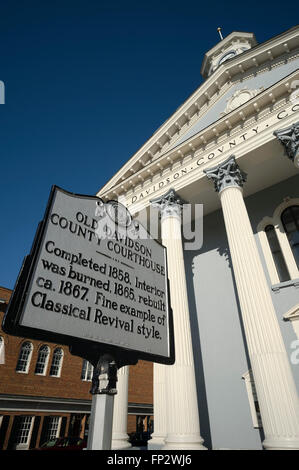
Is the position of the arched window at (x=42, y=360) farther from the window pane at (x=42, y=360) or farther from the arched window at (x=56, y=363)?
the arched window at (x=56, y=363)

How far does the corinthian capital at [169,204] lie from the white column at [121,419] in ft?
22.4

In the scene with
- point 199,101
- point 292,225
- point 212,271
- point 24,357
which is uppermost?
point 199,101

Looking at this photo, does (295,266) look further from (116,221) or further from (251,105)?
(116,221)

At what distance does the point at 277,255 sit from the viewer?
11148 millimetres

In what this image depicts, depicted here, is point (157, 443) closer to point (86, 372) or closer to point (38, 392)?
point (38, 392)

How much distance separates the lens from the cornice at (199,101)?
1198cm

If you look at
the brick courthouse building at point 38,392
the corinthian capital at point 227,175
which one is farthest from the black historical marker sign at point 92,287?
the brick courthouse building at point 38,392

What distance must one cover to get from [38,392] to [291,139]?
2154 cm

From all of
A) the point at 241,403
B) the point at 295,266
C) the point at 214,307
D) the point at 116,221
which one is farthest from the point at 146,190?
the point at 116,221

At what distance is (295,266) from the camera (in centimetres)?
1023

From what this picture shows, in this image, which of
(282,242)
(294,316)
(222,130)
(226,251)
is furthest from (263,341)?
(222,130)

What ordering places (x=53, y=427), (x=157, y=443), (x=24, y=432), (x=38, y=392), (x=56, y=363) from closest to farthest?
(x=157, y=443), (x=24, y=432), (x=38, y=392), (x=53, y=427), (x=56, y=363)

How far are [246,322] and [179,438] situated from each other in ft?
11.7
